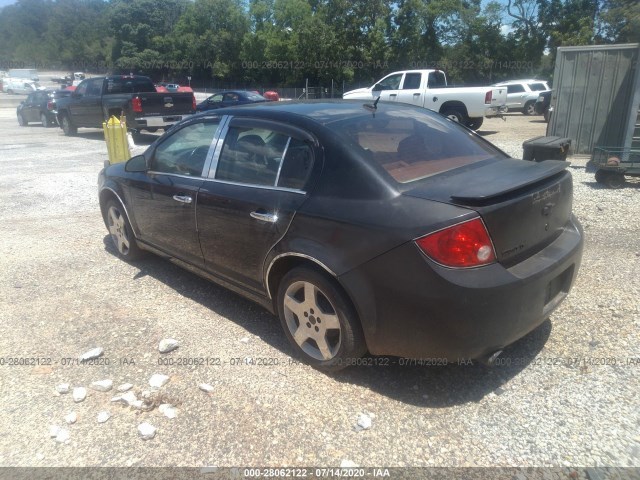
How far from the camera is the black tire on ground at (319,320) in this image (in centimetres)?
284

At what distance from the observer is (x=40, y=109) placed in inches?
835

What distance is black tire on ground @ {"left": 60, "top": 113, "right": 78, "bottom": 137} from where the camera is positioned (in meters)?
16.8

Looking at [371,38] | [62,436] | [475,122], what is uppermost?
[371,38]

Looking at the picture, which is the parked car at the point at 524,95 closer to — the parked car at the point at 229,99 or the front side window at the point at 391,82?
the front side window at the point at 391,82

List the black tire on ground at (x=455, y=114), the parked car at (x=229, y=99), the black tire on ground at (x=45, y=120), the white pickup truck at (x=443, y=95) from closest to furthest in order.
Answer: the white pickup truck at (x=443, y=95), the black tire on ground at (x=455, y=114), the parked car at (x=229, y=99), the black tire on ground at (x=45, y=120)

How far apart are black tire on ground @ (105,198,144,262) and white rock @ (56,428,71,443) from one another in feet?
8.20

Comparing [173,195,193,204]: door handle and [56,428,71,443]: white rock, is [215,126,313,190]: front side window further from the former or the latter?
[56,428,71,443]: white rock

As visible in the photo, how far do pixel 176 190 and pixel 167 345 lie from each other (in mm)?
1281

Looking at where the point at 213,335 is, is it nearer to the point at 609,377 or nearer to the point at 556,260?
the point at 556,260

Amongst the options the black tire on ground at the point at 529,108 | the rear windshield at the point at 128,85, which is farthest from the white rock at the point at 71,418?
the black tire on ground at the point at 529,108

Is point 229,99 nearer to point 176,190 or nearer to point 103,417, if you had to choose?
point 176,190

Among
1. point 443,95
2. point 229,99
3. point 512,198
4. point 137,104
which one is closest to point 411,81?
point 443,95

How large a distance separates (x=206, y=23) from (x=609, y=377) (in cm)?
7037

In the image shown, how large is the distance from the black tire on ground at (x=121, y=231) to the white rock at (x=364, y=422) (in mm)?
3197
